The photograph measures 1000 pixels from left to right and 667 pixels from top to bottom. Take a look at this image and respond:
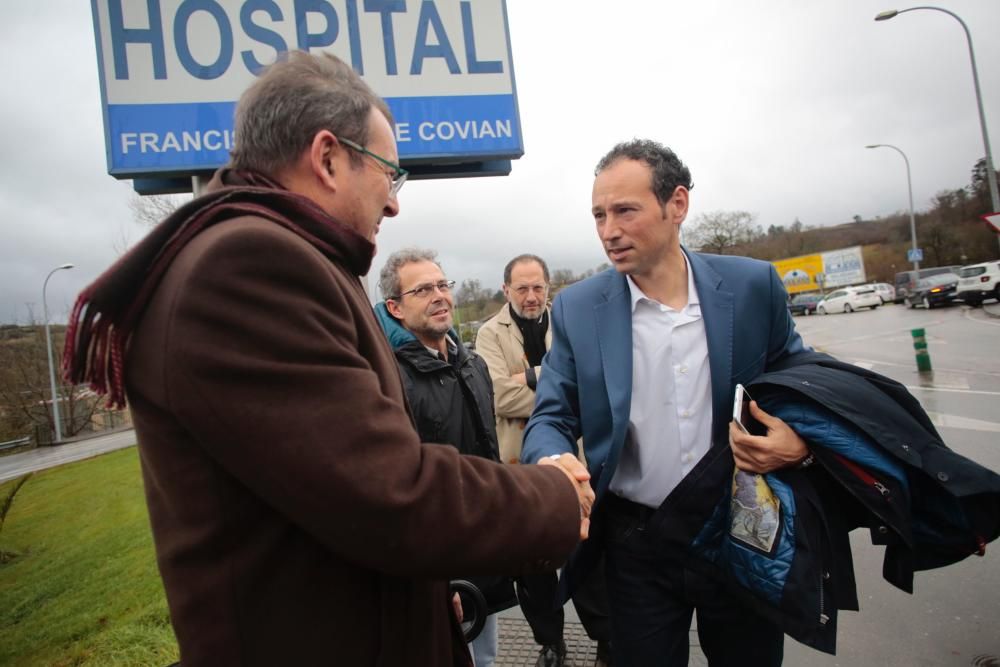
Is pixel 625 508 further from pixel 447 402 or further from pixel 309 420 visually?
pixel 309 420

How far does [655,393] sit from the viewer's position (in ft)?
6.55

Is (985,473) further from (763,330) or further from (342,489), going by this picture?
(342,489)

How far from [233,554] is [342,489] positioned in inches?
10.4

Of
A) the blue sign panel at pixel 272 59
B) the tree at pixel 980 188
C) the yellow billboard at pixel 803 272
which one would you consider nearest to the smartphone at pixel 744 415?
the blue sign panel at pixel 272 59

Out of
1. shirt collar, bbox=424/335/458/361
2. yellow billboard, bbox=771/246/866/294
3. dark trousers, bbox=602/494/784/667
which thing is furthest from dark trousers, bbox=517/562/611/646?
yellow billboard, bbox=771/246/866/294

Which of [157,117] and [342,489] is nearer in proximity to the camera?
[342,489]

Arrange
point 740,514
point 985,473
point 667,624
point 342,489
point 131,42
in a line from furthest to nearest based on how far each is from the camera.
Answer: point 131,42 < point 667,624 < point 740,514 < point 985,473 < point 342,489

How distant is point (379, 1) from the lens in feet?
11.4

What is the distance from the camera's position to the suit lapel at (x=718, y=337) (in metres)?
1.91

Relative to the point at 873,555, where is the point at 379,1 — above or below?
above

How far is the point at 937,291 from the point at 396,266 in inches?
1136

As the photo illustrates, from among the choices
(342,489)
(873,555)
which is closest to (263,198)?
(342,489)

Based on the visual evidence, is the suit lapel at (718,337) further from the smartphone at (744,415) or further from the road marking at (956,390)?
the road marking at (956,390)

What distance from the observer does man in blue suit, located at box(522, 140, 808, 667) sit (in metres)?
1.92
